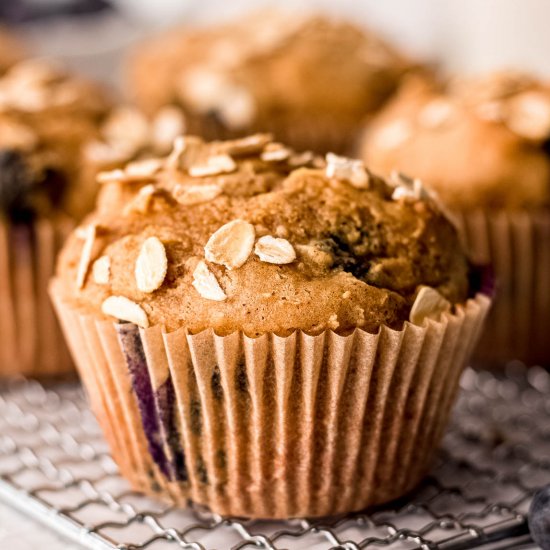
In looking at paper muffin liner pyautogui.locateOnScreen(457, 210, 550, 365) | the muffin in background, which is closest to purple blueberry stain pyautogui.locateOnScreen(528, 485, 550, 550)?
paper muffin liner pyautogui.locateOnScreen(457, 210, 550, 365)

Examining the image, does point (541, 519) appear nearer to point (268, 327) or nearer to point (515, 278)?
point (268, 327)

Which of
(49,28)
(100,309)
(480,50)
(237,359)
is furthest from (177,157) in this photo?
(49,28)

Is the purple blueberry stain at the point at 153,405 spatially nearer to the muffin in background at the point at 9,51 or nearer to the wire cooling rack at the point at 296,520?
the wire cooling rack at the point at 296,520

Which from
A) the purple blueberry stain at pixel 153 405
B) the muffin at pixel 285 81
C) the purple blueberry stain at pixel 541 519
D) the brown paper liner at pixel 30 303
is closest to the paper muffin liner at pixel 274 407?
the purple blueberry stain at pixel 153 405

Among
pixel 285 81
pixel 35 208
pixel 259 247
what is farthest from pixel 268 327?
pixel 285 81

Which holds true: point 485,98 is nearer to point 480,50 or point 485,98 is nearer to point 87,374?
point 87,374

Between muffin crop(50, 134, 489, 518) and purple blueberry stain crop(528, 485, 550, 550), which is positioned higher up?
muffin crop(50, 134, 489, 518)

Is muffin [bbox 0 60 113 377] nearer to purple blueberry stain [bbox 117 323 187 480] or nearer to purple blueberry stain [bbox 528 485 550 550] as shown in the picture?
purple blueberry stain [bbox 117 323 187 480]
